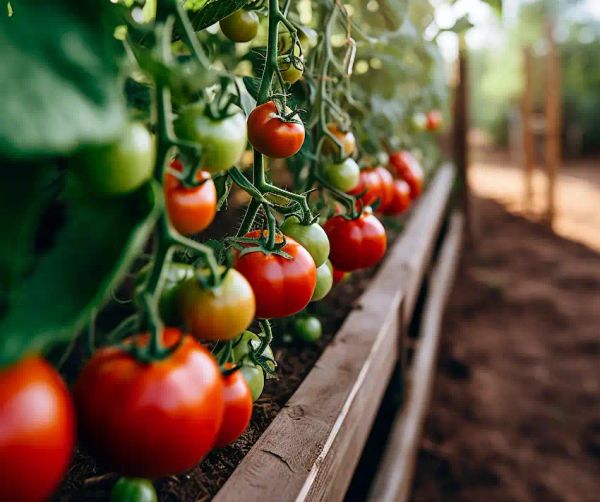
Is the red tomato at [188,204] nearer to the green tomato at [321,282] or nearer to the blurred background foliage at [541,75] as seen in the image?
the green tomato at [321,282]

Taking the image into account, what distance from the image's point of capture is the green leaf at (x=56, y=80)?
1.26 feet

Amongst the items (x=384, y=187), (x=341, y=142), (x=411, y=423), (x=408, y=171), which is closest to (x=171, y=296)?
(x=341, y=142)

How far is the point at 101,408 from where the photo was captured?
48 centimetres

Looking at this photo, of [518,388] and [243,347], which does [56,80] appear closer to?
[243,347]

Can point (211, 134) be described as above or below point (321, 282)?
above

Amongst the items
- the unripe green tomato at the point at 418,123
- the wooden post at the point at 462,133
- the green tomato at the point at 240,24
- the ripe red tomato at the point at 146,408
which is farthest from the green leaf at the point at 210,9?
the wooden post at the point at 462,133

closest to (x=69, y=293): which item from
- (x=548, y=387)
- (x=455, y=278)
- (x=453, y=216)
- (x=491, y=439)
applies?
(x=491, y=439)

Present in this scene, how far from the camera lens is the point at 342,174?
109 centimetres

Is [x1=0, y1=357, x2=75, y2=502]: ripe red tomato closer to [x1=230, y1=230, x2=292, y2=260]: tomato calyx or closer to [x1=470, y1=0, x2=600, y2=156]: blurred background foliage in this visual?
[x1=230, y1=230, x2=292, y2=260]: tomato calyx

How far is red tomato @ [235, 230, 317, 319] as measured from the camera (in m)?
0.71

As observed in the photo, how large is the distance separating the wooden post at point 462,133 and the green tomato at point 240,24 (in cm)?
408

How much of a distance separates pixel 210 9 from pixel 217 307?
1.51 ft

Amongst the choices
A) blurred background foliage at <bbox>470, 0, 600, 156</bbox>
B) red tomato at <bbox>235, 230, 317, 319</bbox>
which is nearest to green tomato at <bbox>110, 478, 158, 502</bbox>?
red tomato at <bbox>235, 230, 317, 319</bbox>

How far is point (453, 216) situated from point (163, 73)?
175 inches
